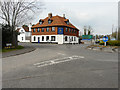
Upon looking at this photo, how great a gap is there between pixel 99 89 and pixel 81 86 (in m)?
0.60

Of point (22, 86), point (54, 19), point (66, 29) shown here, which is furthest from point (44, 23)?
point (22, 86)

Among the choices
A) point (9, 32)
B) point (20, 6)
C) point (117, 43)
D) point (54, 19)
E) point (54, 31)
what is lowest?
point (117, 43)

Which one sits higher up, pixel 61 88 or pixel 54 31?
pixel 54 31

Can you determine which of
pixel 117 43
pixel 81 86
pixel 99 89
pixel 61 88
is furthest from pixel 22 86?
pixel 117 43

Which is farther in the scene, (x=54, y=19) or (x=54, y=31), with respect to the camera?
(x=54, y=19)

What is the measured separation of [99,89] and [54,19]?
107 feet

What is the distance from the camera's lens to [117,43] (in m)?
13.2

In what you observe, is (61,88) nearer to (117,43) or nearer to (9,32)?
(117,43)

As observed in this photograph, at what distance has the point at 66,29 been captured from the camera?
3161cm

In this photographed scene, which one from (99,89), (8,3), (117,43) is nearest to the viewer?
(99,89)

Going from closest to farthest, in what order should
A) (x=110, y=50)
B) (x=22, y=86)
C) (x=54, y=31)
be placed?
(x=22, y=86)
(x=110, y=50)
(x=54, y=31)

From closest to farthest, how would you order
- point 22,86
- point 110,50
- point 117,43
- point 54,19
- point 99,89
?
point 99,89, point 22,86, point 110,50, point 117,43, point 54,19

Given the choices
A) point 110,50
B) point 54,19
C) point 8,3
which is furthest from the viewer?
point 54,19

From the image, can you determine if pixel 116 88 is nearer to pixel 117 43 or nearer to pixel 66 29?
pixel 117 43
